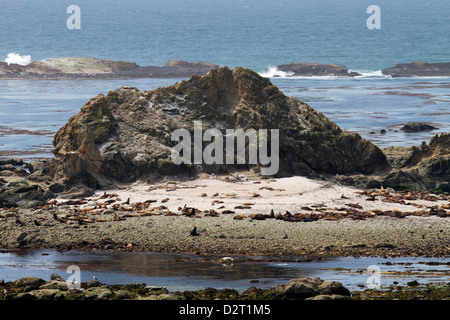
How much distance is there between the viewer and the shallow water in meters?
21.8

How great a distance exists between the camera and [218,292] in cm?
2022

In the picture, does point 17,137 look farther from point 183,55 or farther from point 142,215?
point 183,55

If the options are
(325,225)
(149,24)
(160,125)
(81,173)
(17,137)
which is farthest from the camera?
(149,24)

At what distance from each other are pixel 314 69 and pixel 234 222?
305 ft

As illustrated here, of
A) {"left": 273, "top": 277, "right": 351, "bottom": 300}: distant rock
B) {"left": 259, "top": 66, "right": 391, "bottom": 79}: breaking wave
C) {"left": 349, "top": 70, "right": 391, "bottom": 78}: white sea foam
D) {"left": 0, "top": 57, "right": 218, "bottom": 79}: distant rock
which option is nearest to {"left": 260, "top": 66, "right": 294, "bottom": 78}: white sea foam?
{"left": 259, "top": 66, "right": 391, "bottom": 79}: breaking wave

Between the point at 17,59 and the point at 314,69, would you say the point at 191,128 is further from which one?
the point at 17,59

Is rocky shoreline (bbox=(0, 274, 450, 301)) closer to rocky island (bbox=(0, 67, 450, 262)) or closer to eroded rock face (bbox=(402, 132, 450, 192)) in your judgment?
rocky island (bbox=(0, 67, 450, 262))

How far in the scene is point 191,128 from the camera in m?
36.4

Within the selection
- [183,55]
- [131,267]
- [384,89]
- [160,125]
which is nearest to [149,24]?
→ [183,55]

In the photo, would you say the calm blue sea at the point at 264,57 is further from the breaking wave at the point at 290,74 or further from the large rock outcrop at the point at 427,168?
the large rock outcrop at the point at 427,168

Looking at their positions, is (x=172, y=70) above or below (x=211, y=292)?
above

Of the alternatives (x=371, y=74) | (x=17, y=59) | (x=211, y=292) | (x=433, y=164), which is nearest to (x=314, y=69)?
(x=371, y=74)

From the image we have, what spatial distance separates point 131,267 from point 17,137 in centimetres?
3256
